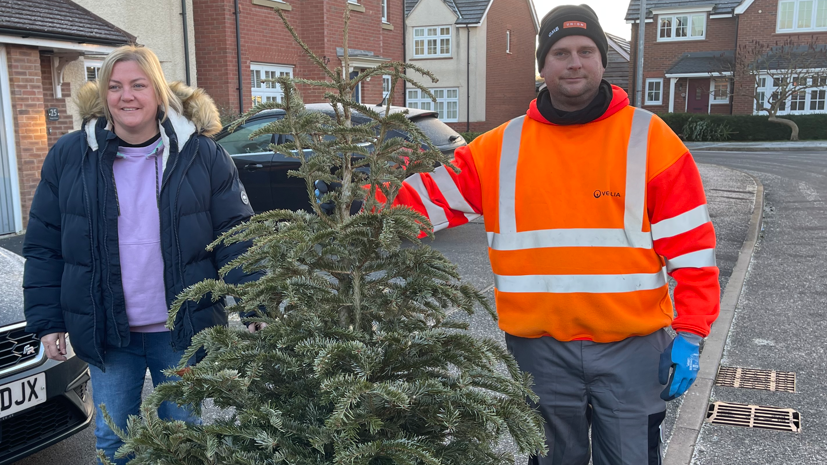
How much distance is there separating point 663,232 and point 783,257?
7064 mm

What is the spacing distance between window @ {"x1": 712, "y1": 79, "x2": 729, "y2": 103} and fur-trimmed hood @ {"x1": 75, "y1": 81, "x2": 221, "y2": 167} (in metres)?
36.1

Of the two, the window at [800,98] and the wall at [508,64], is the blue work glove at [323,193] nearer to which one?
the wall at [508,64]

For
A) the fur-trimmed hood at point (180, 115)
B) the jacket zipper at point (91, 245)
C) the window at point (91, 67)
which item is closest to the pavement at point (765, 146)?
the window at point (91, 67)

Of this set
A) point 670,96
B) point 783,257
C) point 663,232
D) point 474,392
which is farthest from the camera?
point 670,96

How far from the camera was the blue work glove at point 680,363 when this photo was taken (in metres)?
2.48

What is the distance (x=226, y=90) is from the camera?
15977 millimetres

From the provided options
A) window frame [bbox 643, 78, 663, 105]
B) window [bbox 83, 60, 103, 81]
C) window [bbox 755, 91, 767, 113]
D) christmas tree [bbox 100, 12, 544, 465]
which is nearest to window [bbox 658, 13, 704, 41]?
window frame [bbox 643, 78, 663, 105]

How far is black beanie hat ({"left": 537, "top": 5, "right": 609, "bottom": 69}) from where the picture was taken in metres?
2.60

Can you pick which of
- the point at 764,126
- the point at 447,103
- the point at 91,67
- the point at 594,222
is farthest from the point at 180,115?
the point at 447,103

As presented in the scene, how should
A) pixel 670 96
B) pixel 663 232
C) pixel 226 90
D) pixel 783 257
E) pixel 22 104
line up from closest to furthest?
1. pixel 663 232
2. pixel 783 257
3. pixel 22 104
4. pixel 226 90
5. pixel 670 96

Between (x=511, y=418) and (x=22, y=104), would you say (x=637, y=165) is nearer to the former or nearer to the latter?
(x=511, y=418)

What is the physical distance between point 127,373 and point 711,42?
37.3m

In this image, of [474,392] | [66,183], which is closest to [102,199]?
[66,183]

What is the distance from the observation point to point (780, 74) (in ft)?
104
